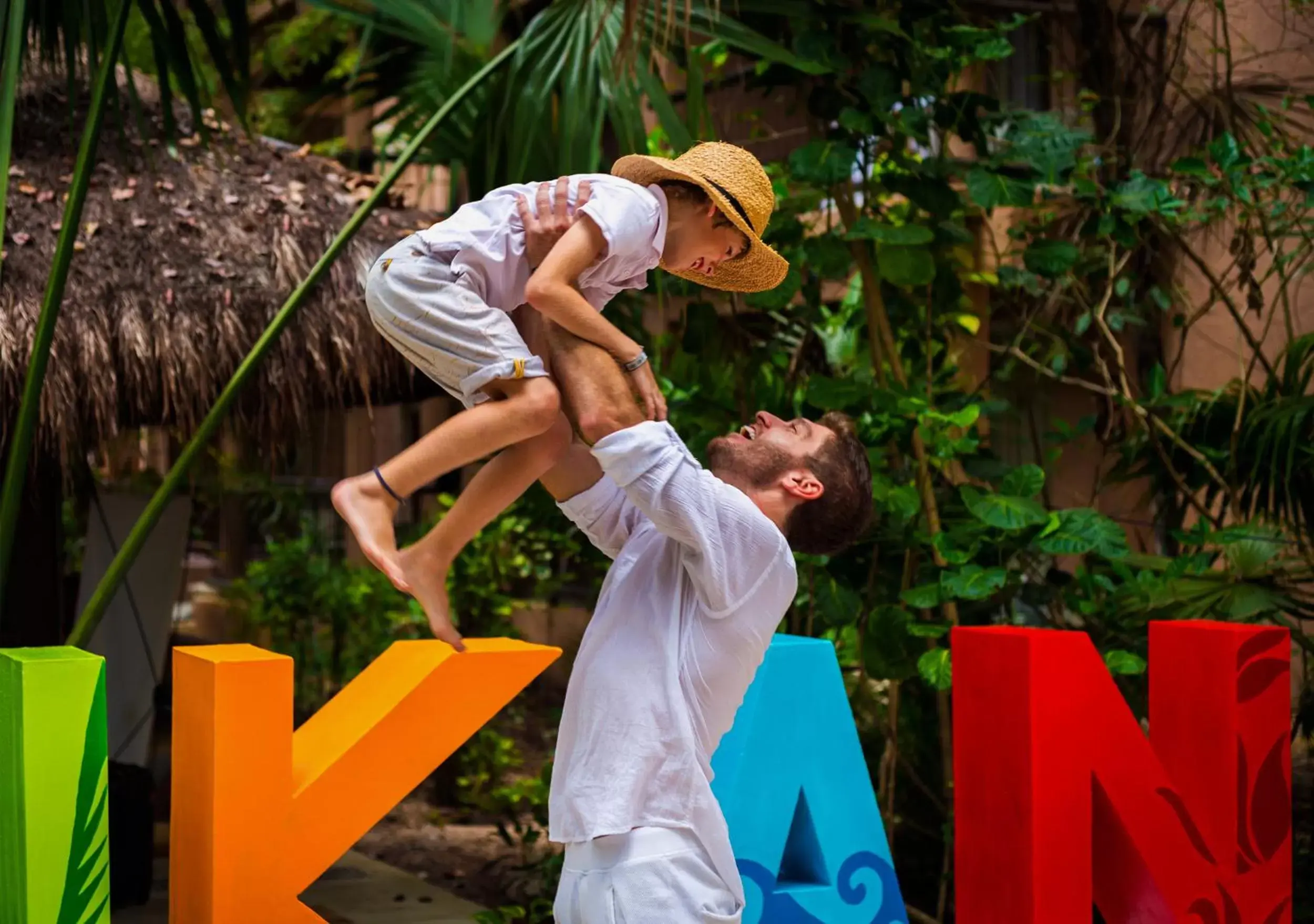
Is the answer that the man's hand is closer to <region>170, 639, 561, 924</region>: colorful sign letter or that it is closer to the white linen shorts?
the white linen shorts

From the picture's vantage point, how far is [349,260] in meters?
5.87

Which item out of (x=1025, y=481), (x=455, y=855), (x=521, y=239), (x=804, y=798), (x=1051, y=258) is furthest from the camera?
(x=455, y=855)

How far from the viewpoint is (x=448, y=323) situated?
2363 millimetres

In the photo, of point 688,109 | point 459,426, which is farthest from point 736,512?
point 688,109

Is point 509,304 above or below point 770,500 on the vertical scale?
above

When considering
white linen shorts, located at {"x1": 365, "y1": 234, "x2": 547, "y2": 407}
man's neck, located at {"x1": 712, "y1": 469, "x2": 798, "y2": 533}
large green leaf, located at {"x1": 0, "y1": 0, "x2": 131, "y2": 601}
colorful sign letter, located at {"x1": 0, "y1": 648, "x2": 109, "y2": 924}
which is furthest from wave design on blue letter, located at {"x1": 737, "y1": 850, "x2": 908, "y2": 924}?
large green leaf, located at {"x1": 0, "y1": 0, "x2": 131, "y2": 601}

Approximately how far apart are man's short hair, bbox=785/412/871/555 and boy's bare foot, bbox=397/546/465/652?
597 millimetres

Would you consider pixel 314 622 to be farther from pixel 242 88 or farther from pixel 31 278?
pixel 242 88

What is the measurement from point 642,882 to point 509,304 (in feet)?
3.18

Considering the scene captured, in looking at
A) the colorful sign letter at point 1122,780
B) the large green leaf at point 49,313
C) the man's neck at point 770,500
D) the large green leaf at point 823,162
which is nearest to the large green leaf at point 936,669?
the colorful sign letter at point 1122,780

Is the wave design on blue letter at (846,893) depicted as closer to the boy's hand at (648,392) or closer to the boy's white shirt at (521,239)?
the boy's hand at (648,392)

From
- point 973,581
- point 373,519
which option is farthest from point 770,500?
point 973,581

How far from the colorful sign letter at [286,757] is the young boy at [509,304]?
3.45 ft

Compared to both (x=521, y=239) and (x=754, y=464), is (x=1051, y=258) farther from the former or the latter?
(x=521, y=239)
